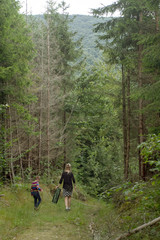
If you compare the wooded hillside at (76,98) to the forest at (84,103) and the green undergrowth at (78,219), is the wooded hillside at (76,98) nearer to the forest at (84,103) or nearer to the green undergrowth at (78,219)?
the forest at (84,103)

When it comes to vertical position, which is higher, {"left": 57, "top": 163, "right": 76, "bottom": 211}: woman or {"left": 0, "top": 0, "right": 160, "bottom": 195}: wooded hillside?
{"left": 0, "top": 0, "right": 160, "bottom": 195}: wooded hillside

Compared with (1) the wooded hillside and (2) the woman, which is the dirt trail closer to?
(2) the woman

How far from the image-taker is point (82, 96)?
1878cm

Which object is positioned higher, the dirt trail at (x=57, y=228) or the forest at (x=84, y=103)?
the forest at (x=84, y=103)

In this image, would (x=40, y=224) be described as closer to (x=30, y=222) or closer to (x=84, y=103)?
(x=30, y=222)

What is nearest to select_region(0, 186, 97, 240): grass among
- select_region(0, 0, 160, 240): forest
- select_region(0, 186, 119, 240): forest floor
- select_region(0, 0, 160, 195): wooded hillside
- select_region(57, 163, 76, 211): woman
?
select_region(0, 186, 119, 240): forest floor

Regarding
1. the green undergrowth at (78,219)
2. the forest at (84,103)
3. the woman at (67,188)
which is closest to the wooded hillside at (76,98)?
the forest at (84,103)

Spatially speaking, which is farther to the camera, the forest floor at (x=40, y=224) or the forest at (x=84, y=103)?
the forest at (x=84, y=103)

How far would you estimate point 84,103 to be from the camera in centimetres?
1939

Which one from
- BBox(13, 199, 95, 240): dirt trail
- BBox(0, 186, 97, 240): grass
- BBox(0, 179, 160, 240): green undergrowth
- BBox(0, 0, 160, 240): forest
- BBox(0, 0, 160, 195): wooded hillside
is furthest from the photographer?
BBox(0, 0, 160, 195): wooded hillside

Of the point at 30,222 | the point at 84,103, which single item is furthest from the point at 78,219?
the point at 84,103

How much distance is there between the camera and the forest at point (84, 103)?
8133mm

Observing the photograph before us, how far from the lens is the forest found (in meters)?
8.13

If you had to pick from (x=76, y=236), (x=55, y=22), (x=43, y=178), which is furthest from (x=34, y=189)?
(x=55, y=22)
